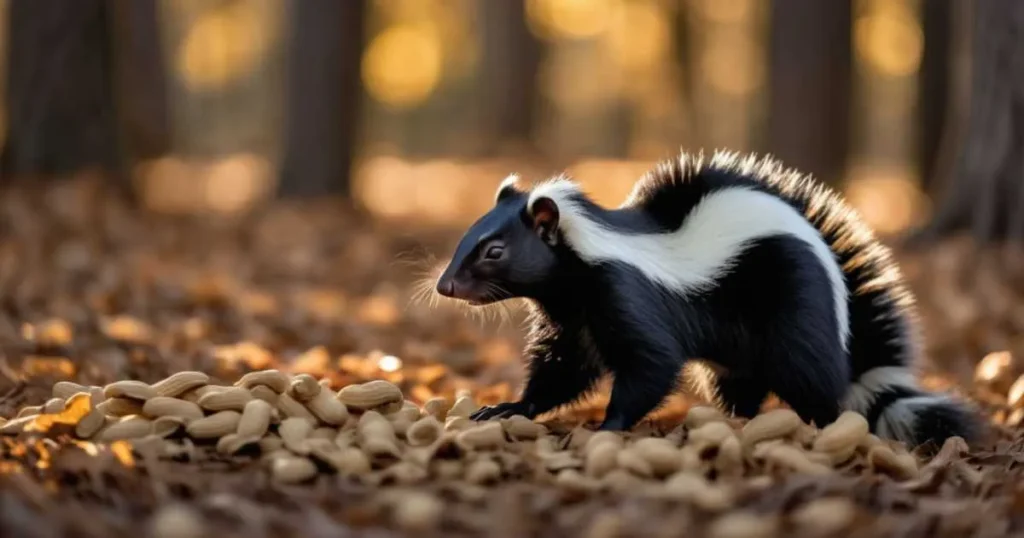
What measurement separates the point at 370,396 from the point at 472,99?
28.2 m

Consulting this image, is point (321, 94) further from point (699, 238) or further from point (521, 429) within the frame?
point (521, 429)

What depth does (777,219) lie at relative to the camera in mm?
4398

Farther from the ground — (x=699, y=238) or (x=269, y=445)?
(x=699, y=238)

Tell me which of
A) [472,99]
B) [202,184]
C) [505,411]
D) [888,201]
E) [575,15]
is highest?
[575,15]

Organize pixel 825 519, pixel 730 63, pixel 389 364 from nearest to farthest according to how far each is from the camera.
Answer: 1. pixel 825 519
2. pixel 389 364
3. pixel 730 63

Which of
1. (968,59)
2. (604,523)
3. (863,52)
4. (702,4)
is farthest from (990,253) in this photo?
(702,4)

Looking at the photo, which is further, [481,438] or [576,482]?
[481,438]

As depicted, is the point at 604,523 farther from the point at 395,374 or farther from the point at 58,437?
the point at 395,374

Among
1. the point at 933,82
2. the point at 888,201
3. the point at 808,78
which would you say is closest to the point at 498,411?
the point at 808,78

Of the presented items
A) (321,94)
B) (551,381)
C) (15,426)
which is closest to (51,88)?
(321,94)

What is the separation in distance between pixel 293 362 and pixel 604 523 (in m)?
3.07

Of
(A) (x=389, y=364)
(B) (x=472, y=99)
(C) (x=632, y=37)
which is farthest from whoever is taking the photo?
(B) (x=472, y=99)

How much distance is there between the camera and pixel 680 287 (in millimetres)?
4371

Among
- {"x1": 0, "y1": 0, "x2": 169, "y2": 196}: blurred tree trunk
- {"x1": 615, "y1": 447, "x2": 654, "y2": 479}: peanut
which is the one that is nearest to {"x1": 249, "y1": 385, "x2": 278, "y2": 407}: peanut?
{"x1": 615, "y1": 447, "x2": 654, "y2": 479}: peanut
